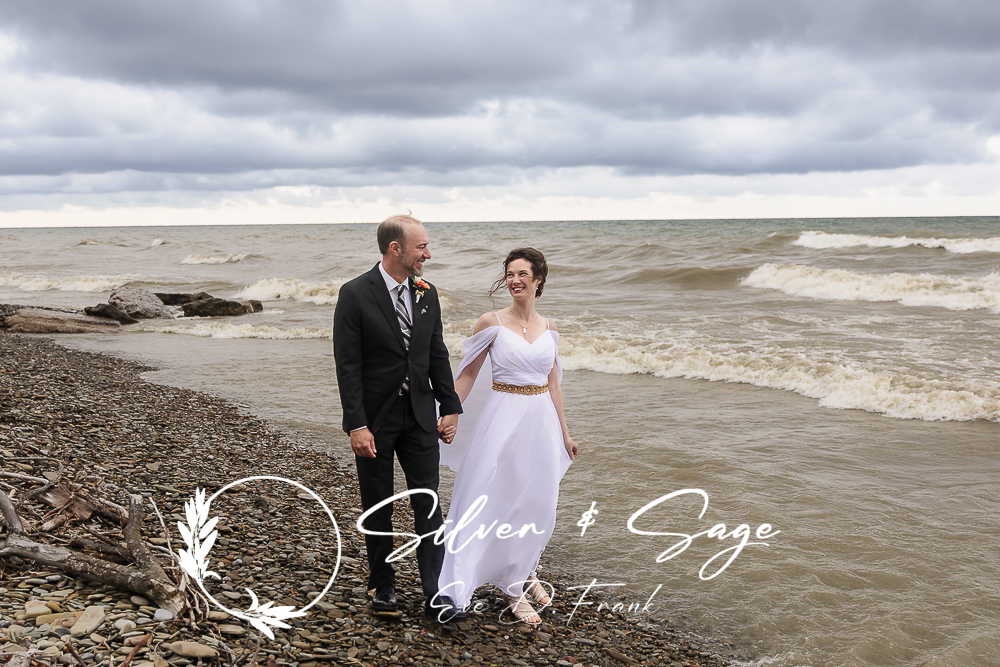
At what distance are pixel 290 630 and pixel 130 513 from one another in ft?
3.86

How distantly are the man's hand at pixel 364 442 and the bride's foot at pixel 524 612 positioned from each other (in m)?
1.38

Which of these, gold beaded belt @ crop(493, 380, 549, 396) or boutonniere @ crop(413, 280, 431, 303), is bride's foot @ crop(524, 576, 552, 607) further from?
boutonniere @ crop(413, 280, 431, 303)

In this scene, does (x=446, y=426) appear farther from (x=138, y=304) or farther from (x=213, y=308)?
(x=138, y=304)

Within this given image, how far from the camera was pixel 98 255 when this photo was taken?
54719 millimetres

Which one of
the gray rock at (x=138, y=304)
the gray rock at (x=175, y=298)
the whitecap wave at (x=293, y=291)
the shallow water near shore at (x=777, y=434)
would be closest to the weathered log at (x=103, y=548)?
the shallow water near shore at (x=777, y=434)

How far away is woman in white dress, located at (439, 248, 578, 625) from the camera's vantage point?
4.34m

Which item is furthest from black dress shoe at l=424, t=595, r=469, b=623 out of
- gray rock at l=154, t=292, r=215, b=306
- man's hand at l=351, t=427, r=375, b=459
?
gray rock at l=154, t=292, r=215, b=306

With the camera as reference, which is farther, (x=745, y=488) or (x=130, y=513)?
(x=745, y=488)

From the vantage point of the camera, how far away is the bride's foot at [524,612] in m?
4.36

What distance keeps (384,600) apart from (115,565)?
1431 mm

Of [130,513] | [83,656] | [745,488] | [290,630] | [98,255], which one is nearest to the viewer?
[83,656]

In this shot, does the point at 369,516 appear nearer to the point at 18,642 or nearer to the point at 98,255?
the point at 18,642

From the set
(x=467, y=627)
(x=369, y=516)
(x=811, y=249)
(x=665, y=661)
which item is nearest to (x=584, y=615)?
(x=665, y=661)

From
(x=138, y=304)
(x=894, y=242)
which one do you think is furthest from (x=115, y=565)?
(x=894, y=242)
